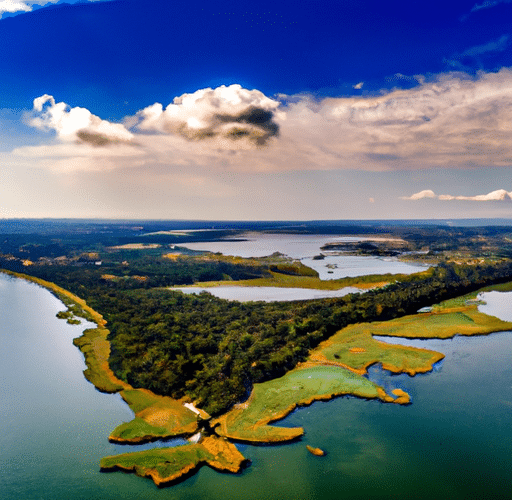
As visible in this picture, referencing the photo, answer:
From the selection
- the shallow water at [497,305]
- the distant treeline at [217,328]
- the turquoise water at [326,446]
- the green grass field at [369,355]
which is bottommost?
the turquoise water at [326,446]

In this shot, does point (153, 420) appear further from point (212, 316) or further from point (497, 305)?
point (497, 305)

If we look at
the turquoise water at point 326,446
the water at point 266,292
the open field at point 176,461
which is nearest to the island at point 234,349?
the open field at point 176,461

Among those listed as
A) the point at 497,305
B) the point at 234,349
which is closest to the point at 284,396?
the point at 234,349

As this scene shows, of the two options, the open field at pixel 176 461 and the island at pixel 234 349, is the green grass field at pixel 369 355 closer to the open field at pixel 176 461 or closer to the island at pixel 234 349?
the island at pixel 234 349

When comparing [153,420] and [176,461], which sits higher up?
[153,420]

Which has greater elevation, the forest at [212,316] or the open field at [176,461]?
the forest at [212,316]

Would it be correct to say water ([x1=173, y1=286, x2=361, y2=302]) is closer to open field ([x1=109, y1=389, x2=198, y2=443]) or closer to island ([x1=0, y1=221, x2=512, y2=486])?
island ([x1=0, y1=221, x2=512, y2=486])
